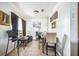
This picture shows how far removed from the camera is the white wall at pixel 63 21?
1.69m

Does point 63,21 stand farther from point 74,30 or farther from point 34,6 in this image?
point 34,6

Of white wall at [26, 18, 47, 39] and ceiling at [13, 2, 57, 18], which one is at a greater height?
ceiling at [13, 2, 57, 18]

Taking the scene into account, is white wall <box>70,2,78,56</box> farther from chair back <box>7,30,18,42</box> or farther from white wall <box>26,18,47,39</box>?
chair back <box>7,30,18,42</box>

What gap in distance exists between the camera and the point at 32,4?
1.71 meters

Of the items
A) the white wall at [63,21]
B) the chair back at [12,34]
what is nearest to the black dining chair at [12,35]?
the chair back at [12,34]

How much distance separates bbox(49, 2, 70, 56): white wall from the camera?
1.69m

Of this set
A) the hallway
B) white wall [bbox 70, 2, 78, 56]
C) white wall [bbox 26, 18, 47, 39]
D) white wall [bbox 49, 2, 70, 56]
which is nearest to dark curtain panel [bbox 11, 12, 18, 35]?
white wall [bbox 26, 18, 47, 39]

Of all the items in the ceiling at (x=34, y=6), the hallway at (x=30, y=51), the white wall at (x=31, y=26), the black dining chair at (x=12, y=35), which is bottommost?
the hallway at (x=30, y=51)

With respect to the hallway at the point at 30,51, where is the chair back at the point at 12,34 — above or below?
above

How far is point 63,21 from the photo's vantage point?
1.73 m

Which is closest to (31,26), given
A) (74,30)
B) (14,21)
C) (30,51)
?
(14,21)

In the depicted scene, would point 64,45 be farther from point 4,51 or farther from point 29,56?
point 4,51

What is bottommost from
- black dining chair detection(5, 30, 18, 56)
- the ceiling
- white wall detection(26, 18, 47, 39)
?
black dining chair detection(5, 30, 18, 56)

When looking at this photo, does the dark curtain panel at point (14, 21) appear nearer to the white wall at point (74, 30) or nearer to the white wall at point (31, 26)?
the white wall at point (31, 26)
